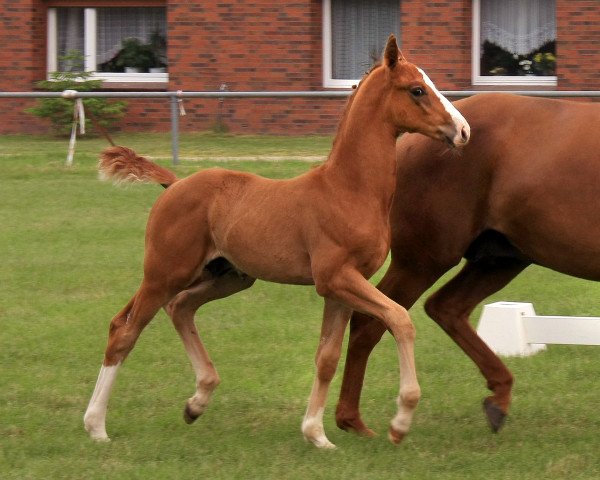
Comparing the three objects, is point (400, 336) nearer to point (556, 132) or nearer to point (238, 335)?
point (556, 132)

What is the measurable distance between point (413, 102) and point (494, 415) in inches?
68.2

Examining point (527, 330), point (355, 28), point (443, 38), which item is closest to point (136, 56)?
point (355, 28)

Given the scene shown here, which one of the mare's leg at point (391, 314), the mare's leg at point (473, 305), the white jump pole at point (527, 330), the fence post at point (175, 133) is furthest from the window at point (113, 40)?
the mare's leg at point (391, 314)

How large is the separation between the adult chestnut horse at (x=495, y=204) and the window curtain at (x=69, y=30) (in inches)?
579

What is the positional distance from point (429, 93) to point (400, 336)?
44.3 inches

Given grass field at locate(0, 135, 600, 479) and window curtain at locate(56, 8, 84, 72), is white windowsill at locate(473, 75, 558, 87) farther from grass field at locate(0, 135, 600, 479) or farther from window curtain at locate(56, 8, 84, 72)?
grass field at locate(0, 135, 600, 479)

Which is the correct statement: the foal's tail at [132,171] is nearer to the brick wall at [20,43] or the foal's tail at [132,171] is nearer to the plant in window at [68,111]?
the plant in window at [68,111]

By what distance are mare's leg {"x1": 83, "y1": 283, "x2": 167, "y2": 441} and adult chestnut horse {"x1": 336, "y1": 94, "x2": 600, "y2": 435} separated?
110 centimetres

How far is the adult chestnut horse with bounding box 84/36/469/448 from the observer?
593cm

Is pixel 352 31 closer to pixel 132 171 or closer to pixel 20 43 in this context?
pixel 20 43

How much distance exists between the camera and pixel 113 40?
68.0 ft

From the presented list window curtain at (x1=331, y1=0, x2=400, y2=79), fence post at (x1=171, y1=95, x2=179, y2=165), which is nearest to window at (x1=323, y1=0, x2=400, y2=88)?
window curtain at (x1=331, y1=0, x2=400, y2=79)

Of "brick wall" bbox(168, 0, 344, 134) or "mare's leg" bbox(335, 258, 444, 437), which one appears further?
"brick wall" bbox(168, 0, 344, 134)

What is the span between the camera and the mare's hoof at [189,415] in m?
6.61
